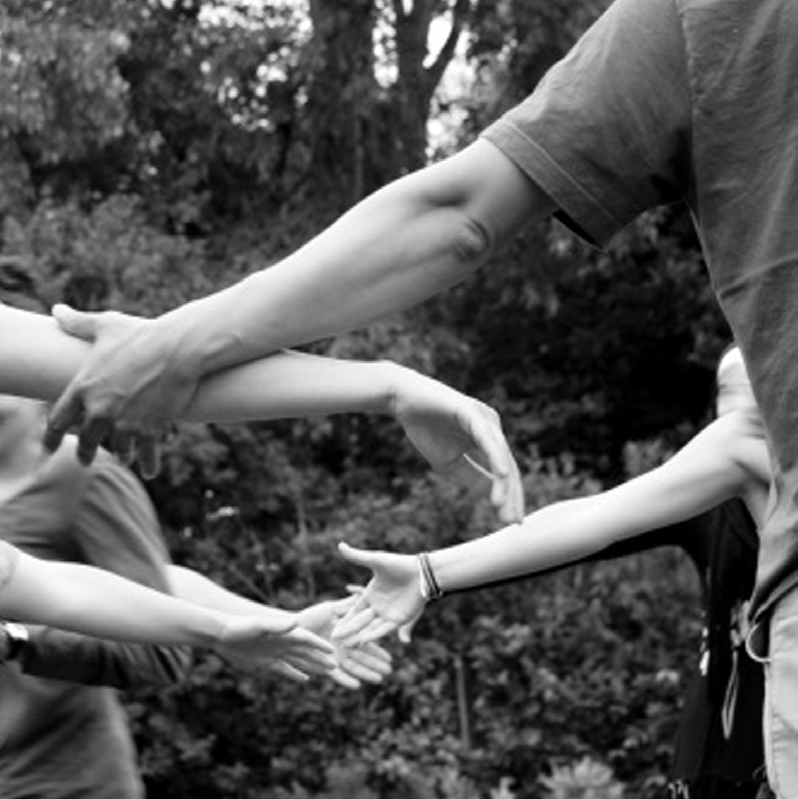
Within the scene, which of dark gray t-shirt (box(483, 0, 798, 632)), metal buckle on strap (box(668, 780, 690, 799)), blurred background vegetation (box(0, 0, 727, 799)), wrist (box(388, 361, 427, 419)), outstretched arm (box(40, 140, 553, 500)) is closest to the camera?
dark gray t-shirt (box(483, 0, 798, 632))

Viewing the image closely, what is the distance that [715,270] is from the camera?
2541mm

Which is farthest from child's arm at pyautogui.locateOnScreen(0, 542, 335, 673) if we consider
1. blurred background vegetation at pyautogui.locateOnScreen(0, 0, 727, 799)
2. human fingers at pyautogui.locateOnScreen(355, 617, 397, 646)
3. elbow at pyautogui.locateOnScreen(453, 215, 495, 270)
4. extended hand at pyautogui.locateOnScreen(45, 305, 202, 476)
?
elbow at pyautogui.locateOnScreen(453, 215, 495, 270)

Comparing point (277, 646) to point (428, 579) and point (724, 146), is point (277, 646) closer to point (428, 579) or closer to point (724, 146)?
point (428, 579)

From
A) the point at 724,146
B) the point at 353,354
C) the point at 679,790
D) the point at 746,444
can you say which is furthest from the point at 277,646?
the point at 353,354

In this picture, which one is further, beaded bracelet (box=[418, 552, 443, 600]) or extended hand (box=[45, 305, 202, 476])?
beaded bracelet (box=[418, 552, 443, 600])

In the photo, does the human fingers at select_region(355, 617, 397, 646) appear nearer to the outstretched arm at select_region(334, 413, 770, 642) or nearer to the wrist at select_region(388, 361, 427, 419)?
the outstretched arm at select_region(334, 413, 770, 642)

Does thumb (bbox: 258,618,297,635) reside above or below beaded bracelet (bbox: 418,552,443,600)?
below

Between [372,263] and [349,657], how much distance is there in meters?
1.84

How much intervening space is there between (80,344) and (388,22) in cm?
1107

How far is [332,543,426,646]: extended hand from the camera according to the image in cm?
435

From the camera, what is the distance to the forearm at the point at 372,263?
2.59m

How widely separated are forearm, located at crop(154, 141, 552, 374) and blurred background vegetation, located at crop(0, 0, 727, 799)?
7.81 feet

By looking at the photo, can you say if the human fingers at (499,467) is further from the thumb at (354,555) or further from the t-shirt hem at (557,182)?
the thumb at (354,555)

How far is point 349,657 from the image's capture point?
4340 mm
